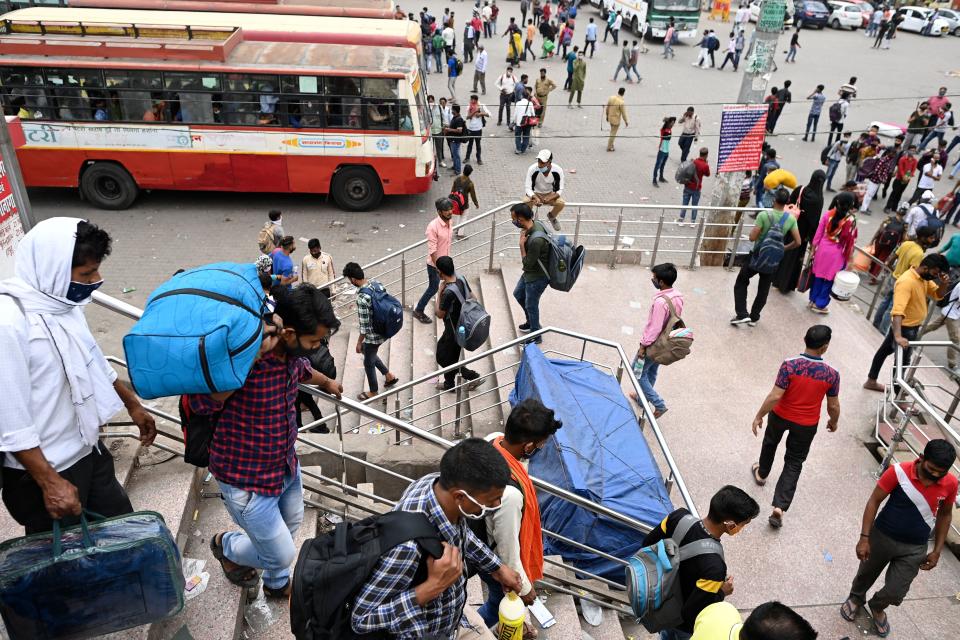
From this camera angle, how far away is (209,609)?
3551 millimetres

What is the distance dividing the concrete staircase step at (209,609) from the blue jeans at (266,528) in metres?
0.20

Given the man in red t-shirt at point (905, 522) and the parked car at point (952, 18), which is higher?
the parked car at point (952, 18)

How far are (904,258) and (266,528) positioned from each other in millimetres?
8133

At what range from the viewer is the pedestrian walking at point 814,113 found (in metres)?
16.7

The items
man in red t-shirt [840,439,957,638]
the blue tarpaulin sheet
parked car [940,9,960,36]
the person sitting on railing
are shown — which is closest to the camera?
the person sitting on railing

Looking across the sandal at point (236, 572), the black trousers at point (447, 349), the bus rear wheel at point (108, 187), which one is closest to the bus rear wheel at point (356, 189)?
the bus rear wheel at point (108, 187)

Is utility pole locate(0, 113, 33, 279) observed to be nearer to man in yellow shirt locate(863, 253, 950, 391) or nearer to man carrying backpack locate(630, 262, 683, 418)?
man carrying backpack locate(630, 262, 683, 418)

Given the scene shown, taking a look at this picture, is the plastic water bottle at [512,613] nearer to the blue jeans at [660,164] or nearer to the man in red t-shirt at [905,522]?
the man in red t-shirt at [905,522]

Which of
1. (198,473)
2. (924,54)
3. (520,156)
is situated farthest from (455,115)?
(924,54)

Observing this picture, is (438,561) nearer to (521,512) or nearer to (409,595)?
(409,595)

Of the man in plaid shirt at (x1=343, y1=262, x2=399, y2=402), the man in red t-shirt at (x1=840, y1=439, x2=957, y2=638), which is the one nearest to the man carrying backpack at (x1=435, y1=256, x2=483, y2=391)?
the man in plaid shirt at (x1=343, y1=262, x2=399, y2=402)

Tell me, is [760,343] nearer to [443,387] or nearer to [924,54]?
[443,387]

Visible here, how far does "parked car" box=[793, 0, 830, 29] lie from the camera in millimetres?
32406

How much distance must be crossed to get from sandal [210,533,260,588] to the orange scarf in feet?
4.86
